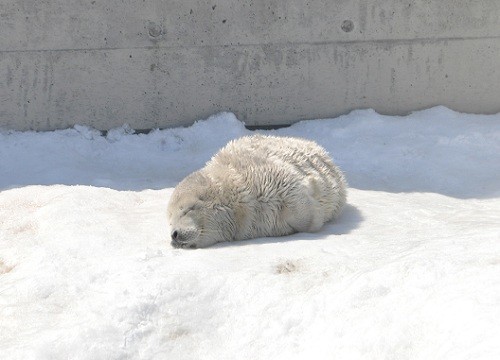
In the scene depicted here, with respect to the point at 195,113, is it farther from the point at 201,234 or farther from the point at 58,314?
the point at 58,314

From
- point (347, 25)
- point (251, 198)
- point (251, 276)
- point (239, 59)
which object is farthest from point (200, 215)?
point (347, 25)

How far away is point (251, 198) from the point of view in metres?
5.94

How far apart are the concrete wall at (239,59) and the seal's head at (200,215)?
2973mm

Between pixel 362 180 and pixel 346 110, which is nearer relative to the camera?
pixel 362 180

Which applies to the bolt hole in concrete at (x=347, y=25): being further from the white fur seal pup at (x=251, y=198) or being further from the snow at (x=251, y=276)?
the white fur seal pup at (x=251, y=198)

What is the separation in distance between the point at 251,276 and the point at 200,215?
1120 mm

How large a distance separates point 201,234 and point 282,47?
3634mm

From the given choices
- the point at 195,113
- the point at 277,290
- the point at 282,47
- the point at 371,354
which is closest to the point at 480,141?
the point at 282,47

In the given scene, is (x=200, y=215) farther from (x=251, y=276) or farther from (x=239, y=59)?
(x=239, y=59)

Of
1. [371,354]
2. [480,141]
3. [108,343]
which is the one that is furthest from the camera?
[480,141]

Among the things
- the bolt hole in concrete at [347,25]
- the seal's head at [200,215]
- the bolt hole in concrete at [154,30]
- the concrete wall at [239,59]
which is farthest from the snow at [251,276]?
the bolt hole in concrete at [347,25]

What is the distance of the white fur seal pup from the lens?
5738mm

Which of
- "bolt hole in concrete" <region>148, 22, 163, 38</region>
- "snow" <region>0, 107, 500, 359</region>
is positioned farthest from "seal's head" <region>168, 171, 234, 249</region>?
"bolt hole in concrete" <region>148, 22, 163, 38</region>

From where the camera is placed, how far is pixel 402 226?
6.11 m
